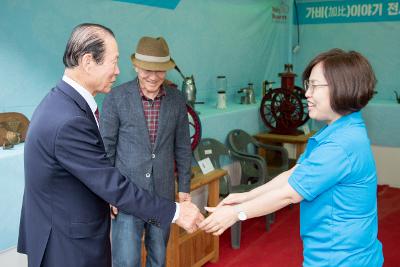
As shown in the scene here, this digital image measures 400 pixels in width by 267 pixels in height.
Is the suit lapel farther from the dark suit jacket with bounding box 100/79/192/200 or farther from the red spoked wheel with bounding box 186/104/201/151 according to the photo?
the red spoked wheel with bounding box 186/104/201/151

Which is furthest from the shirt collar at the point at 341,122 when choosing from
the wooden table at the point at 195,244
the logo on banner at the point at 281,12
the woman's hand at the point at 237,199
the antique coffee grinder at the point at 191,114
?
the logo on banner at the point at 281,12

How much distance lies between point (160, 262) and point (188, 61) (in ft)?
7.21

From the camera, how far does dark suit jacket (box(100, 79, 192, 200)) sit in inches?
89.1

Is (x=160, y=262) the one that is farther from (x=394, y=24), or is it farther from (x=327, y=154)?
(x=394, y=24)

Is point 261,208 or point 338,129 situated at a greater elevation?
point 338,129

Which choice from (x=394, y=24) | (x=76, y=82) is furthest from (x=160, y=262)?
(x=394, y=24)

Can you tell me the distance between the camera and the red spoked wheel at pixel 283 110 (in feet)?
15.4

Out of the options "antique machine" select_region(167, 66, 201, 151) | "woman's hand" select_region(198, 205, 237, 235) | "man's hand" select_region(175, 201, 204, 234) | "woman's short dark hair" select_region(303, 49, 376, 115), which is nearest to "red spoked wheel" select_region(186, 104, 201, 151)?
"antique machine" select_region(167, 66, 201, 151)

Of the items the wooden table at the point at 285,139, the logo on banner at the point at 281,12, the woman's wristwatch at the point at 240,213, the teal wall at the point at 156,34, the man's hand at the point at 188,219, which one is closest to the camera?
the woman's wristwatch at the point at 240,213

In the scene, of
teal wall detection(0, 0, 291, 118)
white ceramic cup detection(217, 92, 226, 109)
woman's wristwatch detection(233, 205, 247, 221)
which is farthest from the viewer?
white ceramic cup detection(217, 92, 226, 109)

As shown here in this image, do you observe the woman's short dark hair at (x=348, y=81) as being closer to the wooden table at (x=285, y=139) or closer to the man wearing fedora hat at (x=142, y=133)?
the man wearing fedora hat at (x=142, y=133)

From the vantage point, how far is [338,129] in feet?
4.90

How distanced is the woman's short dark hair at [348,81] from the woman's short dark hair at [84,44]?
84 centimetres

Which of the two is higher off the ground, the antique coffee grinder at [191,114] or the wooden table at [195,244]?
the antique coffee grinder at [191,114]
